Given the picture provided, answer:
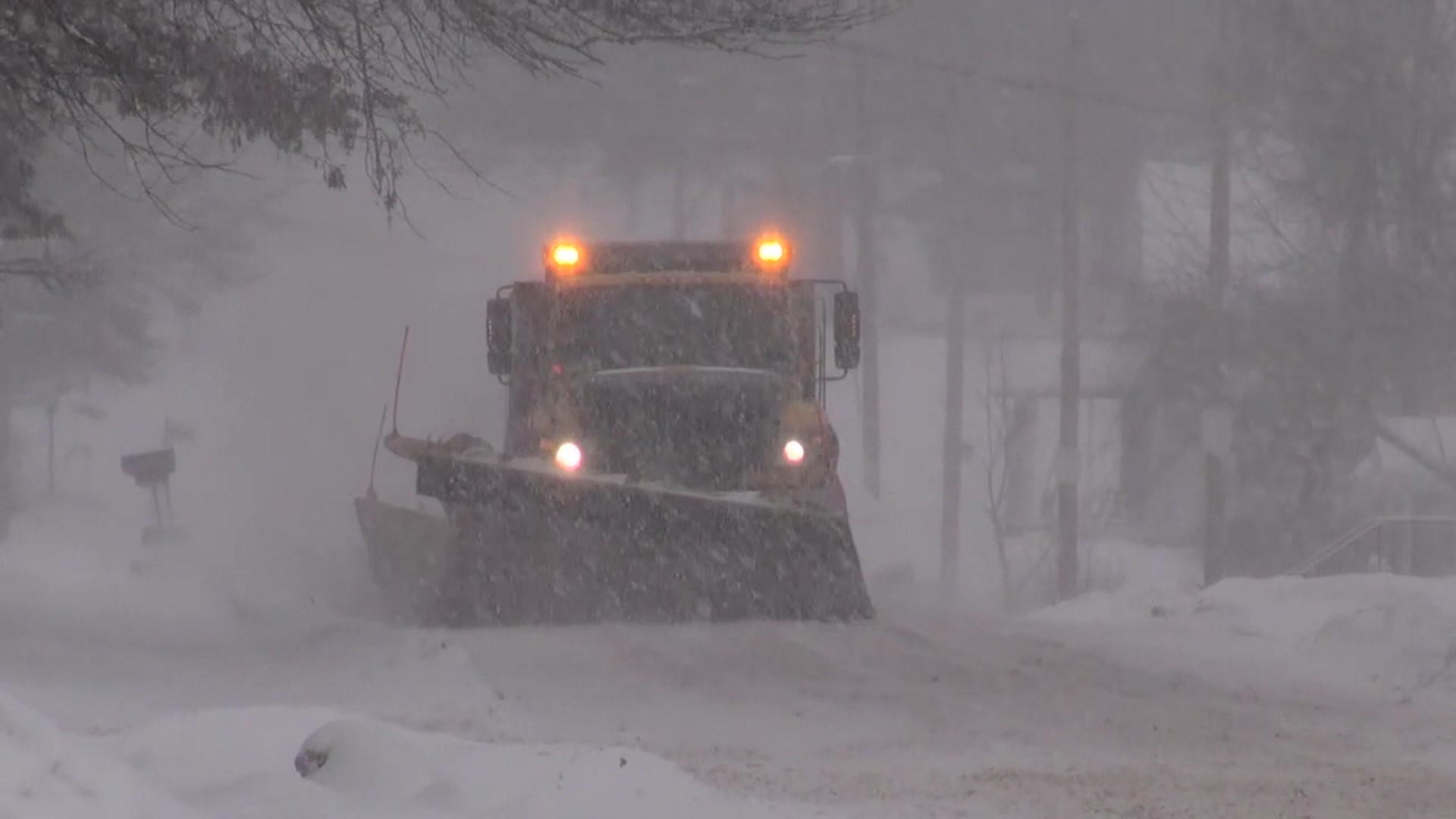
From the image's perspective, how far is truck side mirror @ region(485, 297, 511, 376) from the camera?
12445mm

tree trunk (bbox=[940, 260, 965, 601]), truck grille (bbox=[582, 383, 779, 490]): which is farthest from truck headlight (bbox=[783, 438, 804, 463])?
tree trunk (bbox=[940, 260, 965, 601])

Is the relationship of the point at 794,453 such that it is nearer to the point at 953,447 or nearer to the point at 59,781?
the point at 59,781

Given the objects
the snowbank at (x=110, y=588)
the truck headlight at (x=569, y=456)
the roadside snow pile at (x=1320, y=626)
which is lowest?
the snowbank at (x=110, y=588)

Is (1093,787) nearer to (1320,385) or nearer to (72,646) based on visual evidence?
(72,646)

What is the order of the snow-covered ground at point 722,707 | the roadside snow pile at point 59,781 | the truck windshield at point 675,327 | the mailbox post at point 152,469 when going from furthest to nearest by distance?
1. the mailbox post at point 152,469
2. the truck windshield at point 675,327
3. the snow-covered ground at point 722,707
4. the roadside snow pile at point 59,781

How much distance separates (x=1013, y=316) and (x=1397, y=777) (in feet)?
117

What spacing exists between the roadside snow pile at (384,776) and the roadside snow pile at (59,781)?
21cm

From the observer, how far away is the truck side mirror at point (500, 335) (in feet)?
40.8

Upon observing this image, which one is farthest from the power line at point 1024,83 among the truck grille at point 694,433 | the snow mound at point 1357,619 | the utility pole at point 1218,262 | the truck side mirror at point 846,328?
the truck grille at point 694,433

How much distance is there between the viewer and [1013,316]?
42.6 metres

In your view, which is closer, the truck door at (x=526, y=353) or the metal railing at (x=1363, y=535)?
the truck door at (x=526, y=353)

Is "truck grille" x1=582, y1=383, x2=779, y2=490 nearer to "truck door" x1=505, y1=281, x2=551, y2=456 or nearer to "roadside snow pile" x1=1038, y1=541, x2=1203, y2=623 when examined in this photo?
"truck door" x1=505, y1=281, x2=551, y2=456

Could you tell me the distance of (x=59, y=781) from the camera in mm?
5133

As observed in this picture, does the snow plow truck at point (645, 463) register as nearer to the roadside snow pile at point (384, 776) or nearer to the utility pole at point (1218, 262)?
the roadside snow pile at point (384, 776)
